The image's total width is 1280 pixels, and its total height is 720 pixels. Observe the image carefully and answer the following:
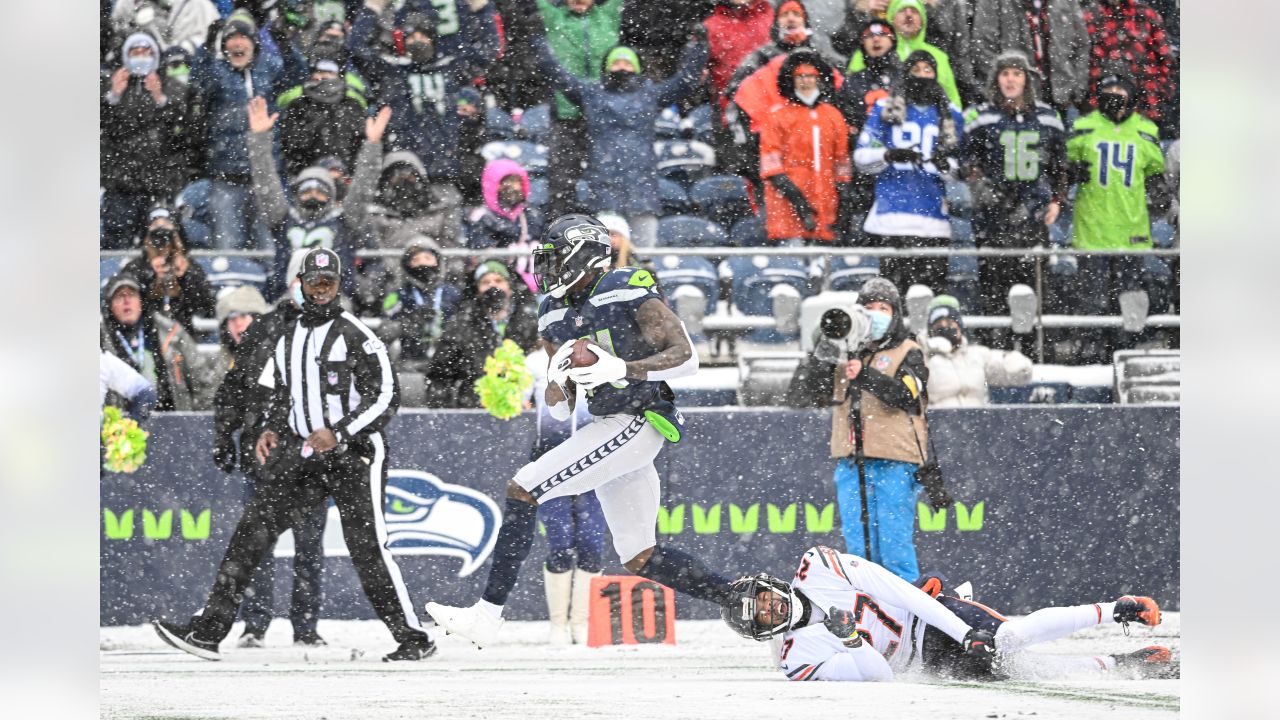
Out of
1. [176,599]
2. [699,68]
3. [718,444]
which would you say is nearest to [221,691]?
[176,599]

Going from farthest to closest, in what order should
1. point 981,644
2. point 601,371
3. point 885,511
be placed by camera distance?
point 885,511
point 981,644
point 601,371

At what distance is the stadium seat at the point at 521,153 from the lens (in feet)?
28.3

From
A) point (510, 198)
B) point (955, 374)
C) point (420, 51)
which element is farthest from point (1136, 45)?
point (420, 51)

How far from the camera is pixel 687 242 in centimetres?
862

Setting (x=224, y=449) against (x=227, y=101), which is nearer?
(x=224, y=449)

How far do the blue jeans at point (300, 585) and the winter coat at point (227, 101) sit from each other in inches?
79.9

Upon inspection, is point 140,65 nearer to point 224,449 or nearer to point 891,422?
point 224,449

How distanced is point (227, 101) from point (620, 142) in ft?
7.15

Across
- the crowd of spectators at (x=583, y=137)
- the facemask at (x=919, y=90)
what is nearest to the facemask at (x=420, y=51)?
the crowd of spectators at (x=583, y=137)

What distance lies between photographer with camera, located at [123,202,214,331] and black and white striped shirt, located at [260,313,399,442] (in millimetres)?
1311

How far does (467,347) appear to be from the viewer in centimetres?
791

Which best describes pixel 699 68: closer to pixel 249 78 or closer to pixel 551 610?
pixel 249 78
